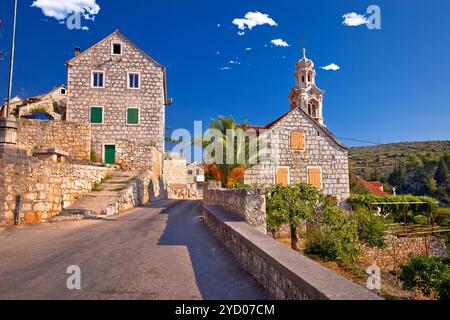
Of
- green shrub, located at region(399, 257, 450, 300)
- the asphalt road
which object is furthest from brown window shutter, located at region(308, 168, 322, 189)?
the asphalt road

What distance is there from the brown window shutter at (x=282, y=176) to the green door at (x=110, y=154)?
1299 cm

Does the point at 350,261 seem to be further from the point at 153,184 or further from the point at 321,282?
the point at 153,184

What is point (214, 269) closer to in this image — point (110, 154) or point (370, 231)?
point (370, 231)

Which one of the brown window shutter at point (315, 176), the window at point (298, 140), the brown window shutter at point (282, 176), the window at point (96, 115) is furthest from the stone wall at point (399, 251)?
the window at point (96, 115)

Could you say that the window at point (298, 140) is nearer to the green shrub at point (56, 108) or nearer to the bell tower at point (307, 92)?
the bell tower at point (307, 92)

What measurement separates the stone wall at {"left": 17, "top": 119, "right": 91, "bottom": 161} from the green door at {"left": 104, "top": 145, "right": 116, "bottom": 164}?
1484 mm

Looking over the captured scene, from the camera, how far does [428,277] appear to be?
10414 mm

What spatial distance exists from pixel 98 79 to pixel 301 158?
57.0 feet

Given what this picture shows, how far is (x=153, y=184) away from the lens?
22.5 m

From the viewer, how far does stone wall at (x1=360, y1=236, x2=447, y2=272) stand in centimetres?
1752

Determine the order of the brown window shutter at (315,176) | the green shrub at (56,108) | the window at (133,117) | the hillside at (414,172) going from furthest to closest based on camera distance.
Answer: the hillside at (414,172) → the green shrub at (56,108) → the window at (133,117) → the brown window shutter at (315,176)

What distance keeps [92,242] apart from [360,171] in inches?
2893

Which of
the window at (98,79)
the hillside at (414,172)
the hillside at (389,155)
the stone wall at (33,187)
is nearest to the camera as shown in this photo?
the stone wall at (33,187)

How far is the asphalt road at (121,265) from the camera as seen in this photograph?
159 inches
